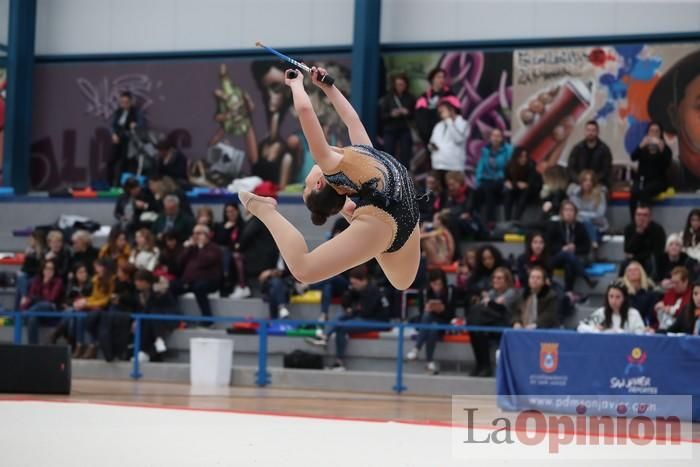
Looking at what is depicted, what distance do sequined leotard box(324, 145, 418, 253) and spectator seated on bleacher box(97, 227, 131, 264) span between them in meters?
8.01

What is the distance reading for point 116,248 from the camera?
1330 centimetres

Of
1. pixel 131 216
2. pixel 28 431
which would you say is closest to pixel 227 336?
pixel 131 216

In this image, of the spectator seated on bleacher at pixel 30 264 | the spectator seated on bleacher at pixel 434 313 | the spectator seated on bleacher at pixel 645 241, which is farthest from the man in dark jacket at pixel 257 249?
the spectator seated on bleacher at pixel 645 241

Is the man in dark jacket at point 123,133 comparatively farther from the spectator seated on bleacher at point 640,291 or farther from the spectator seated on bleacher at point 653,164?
the spectator seated on bleacher at point 640,291

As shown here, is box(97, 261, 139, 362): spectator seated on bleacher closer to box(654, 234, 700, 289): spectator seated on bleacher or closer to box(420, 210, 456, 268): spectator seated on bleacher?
box(420, 210, 456, 268): spectator seated on bleacher

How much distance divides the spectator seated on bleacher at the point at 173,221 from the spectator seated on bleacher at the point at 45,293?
1.36 metres

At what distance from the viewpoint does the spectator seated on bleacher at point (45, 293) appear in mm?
12797

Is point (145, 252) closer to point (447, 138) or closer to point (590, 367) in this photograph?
point (447, 138)

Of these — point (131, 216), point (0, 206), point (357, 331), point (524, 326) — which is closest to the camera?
point (524, 326)

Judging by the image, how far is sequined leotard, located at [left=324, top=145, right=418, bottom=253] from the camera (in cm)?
550

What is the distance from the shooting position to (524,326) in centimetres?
1094

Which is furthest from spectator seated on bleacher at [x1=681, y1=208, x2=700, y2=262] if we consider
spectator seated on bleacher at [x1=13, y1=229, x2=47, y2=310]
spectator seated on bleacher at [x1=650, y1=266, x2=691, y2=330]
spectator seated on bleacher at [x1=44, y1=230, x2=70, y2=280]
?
spectator seated on bleacher at [x1=13, y1=229, x2=47, y2=310]

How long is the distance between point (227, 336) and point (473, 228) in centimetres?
318

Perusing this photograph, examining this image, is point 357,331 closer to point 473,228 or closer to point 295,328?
point 295,328
